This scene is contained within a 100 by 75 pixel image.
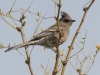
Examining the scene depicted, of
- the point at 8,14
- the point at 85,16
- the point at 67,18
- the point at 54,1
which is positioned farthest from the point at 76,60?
the point at 67,18

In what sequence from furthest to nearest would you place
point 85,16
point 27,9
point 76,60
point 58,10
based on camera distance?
point 27,9
point 76,60
point 85,16
point 58,10

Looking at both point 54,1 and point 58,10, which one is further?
point 54,1

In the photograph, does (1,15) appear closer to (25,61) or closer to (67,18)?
(25,61)

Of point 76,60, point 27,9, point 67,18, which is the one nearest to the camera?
point 76,60

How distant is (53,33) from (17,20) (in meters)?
2.92

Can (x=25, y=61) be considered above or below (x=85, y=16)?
below

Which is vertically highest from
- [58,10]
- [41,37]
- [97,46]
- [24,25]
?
[58,10]

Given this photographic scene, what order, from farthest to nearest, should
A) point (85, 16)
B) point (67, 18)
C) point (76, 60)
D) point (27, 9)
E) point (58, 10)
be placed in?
point (67, 18) < point (27, 9) < point (76, 60) < point (85, 16) < point (58, 10)

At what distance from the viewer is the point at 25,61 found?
302cm

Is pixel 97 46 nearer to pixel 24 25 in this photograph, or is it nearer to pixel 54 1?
pixel 54 1

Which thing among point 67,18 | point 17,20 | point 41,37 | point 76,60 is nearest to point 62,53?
point 76,60

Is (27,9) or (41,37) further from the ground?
(27,9)

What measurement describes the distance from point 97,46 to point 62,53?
1.57 ft

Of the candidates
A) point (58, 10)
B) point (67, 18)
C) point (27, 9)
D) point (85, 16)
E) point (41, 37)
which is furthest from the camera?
point (67, 18)
